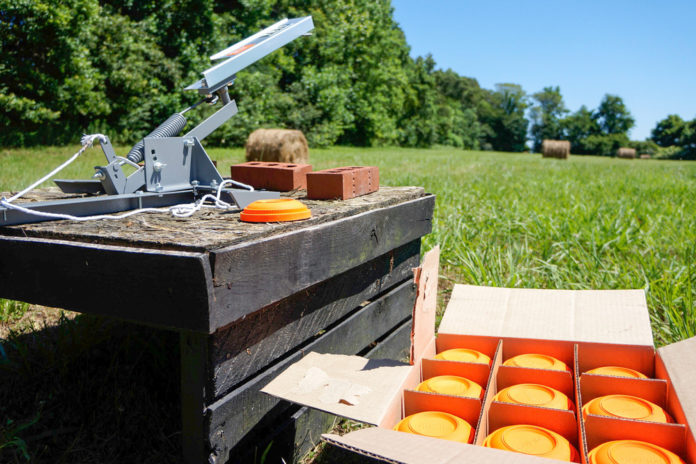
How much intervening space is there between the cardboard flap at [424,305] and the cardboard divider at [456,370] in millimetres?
53

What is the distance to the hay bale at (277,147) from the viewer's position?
1029 cm

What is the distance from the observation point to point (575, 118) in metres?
62.9

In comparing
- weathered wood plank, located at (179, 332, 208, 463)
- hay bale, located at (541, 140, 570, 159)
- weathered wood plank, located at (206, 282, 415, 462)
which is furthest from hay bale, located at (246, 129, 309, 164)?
hay bale, located at (541, 140, 570, 159)

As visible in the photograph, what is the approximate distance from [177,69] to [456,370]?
13992 mm

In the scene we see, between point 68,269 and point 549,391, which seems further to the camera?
point 549,391

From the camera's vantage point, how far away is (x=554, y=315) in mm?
1674

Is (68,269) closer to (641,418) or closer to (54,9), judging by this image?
(641,418)

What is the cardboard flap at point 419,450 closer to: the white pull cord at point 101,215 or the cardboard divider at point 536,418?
the cardboard divider at point 536,418

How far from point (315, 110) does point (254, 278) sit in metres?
17.8

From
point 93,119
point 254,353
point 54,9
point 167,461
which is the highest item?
point 54,9

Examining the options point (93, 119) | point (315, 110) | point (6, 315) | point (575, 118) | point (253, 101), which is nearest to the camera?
point (6, 315)

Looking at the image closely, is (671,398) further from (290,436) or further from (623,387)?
(290,436)

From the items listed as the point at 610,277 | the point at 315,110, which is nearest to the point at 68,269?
the point at 610,277

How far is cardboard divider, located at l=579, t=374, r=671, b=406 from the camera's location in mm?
1328
